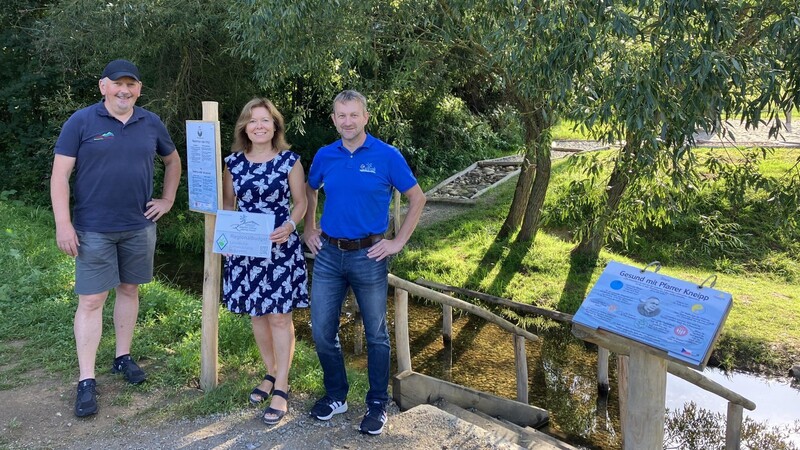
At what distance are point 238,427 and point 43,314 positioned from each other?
2.64 m

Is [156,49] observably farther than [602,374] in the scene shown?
Yes

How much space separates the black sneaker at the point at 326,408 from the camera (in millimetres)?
4094

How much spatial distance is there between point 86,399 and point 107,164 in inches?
57.3

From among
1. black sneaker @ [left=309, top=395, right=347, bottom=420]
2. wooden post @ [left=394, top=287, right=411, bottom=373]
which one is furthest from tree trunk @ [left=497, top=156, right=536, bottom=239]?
black sneaker @ [left=309, top=395, right=347, bottom=420]

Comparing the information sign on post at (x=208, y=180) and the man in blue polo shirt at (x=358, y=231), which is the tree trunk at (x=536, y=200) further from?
the information sign on post at (x=208, y=180)

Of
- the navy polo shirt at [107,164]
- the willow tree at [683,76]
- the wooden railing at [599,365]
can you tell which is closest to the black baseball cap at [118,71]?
the navy polo shirt at [107,164]

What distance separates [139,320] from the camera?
5.60 meters

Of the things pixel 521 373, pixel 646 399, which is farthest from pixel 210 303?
pixel 521 373

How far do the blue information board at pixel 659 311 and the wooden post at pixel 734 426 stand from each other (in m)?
2.14

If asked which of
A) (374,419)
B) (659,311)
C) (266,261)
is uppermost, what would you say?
(266,261)

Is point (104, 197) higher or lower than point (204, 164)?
lower

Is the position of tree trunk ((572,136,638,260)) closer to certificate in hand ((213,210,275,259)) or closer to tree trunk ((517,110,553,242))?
tree trunk ((517,110,553,242))

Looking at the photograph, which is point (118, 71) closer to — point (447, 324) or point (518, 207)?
point (447, 324)

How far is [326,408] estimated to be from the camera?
4.12m
